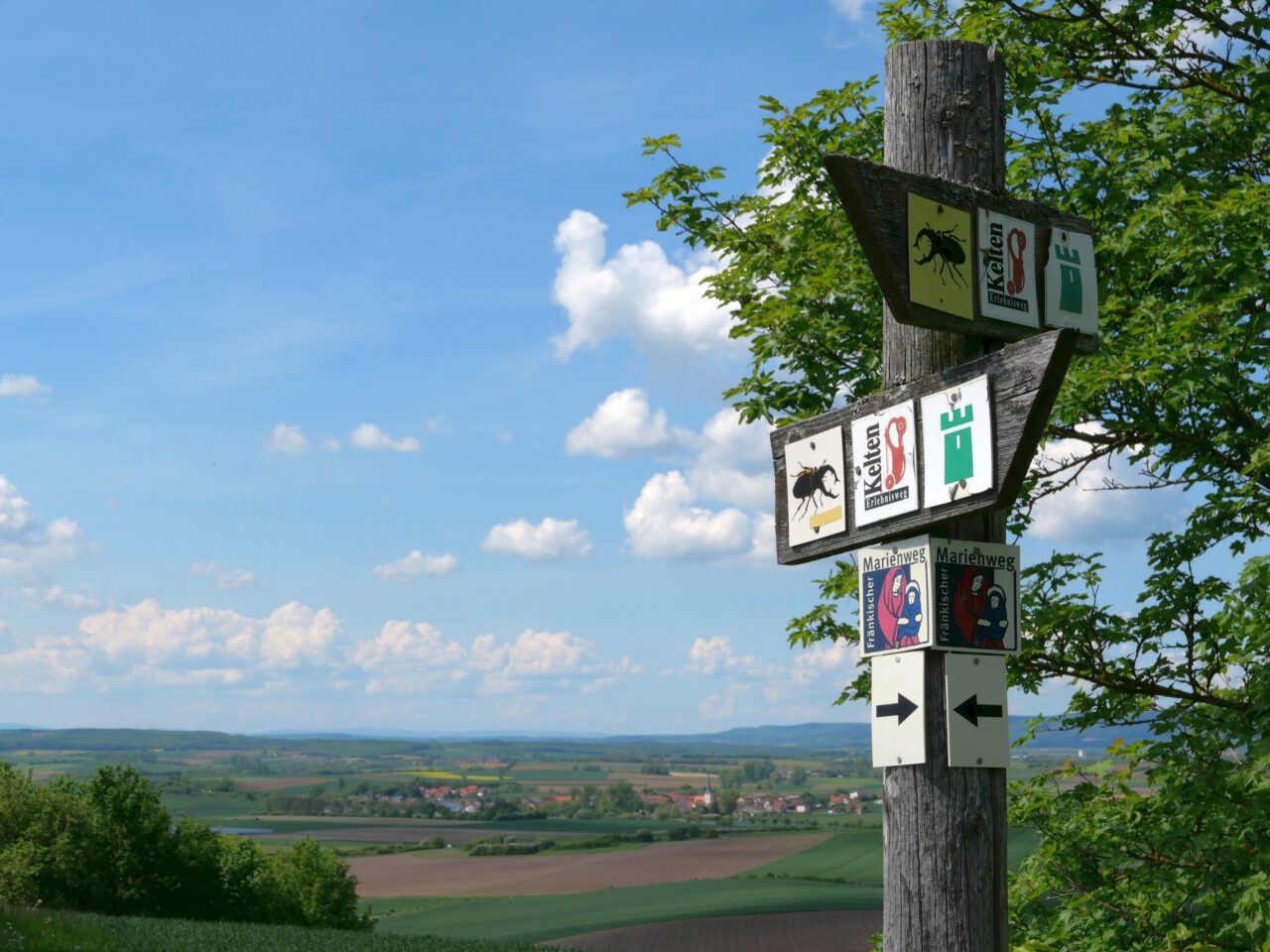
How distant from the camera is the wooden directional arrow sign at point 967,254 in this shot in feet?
14.0

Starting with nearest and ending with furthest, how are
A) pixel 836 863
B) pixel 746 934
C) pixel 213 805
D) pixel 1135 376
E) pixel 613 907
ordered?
pixel 1135 376 → pixel 746 934 → pixel 613 907 → pixel 836 863 → pixel 213 805

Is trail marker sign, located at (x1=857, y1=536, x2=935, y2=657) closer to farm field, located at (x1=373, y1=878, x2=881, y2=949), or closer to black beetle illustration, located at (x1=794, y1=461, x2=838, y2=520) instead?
black beetle illustration, located at (x1=794, y1=461, x2=838, y2=520)

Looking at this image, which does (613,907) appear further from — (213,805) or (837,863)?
(213,805)

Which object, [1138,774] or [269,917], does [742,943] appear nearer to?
[269,917]

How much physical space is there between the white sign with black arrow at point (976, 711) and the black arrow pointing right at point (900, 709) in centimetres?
6

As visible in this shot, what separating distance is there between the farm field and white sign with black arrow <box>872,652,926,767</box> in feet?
163

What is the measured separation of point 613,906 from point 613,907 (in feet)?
1.80

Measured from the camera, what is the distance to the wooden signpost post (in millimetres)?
4008

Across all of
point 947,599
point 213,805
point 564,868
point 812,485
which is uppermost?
point 812,485

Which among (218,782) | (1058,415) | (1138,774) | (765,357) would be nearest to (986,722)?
(1058,415)

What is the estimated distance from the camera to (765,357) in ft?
36.6

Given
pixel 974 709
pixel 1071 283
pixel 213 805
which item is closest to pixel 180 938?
pixel 974 709

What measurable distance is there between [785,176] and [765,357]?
2.63 m

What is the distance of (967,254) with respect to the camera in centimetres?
437
